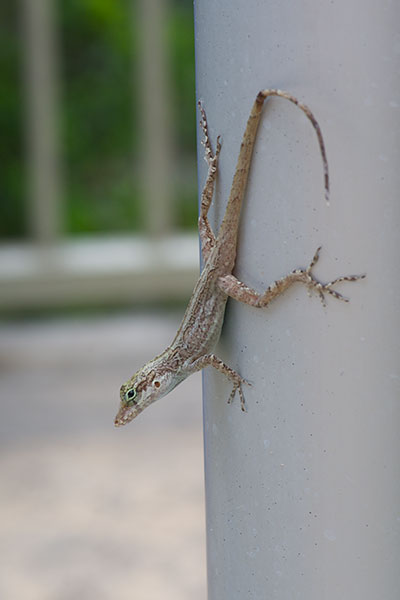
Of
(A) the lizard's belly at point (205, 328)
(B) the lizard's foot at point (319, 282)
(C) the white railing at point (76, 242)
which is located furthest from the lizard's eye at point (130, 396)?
(C) the white railing at point (76, 242)

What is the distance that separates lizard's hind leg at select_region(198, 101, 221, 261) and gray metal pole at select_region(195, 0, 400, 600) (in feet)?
0.07

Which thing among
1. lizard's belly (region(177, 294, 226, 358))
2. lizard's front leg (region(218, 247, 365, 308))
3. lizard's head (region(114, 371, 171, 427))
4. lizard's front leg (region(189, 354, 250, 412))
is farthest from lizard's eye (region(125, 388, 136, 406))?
lizard's front leg (region(218, 247, 365, 308))

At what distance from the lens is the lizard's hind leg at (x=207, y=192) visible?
93cm

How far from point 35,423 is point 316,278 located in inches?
139

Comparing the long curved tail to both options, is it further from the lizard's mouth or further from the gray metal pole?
the lizard's mouth

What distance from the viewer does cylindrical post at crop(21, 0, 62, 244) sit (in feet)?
18.5

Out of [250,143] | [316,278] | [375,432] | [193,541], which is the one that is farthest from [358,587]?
[193,541]

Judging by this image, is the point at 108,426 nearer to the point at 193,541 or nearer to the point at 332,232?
the point at 193,541

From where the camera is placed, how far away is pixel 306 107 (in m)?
0.77

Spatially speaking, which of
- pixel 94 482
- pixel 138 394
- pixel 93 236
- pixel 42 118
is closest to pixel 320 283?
pixel 138 394

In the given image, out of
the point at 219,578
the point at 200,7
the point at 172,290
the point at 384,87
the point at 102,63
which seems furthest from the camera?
the point at 102,63

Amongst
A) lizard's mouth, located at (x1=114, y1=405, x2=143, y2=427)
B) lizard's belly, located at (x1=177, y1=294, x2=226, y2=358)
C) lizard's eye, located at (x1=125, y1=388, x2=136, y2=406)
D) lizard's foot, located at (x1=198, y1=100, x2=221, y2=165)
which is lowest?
lizard's mouth, located at (x1=114, y1=405, x2=143, y2=427)

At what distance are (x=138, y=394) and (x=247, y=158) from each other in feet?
1.88

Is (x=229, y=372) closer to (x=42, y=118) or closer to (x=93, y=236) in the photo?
(x=42, y=118)
